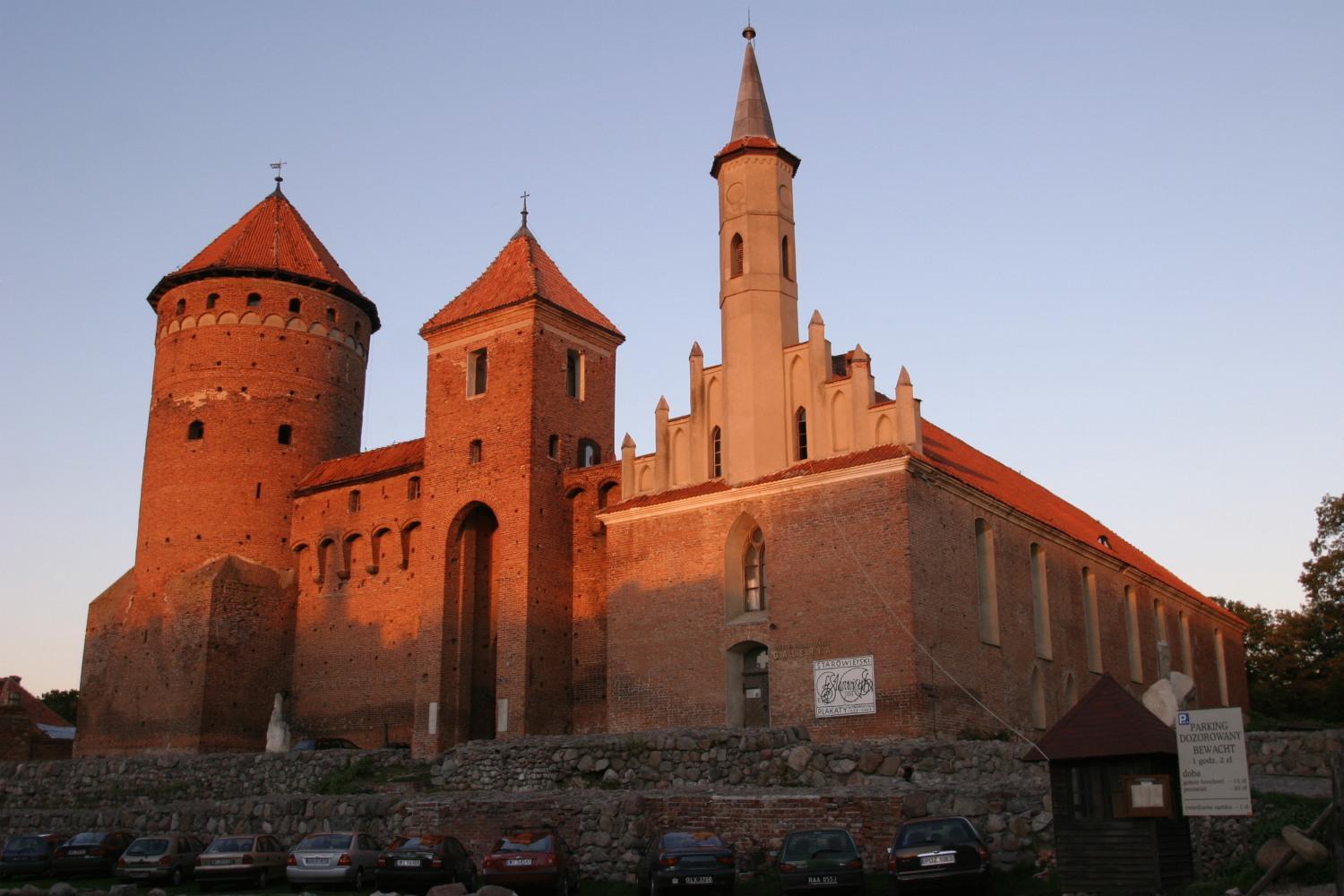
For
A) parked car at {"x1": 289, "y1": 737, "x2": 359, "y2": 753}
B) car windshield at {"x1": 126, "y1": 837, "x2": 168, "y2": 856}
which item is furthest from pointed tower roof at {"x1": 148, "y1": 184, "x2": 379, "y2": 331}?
car windshield at {"x1": 126, "y1": 837, "x2": 168, "y2": 856}

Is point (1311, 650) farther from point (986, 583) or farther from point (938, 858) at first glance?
point (938, 858)

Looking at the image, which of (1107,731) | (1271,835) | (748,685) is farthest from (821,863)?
(748,685)

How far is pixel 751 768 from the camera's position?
25.1 meters

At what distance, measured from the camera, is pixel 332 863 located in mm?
21469

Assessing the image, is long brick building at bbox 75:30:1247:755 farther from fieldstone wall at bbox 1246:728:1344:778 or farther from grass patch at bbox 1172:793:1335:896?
grass patch at bbox 1172:793:1335:896

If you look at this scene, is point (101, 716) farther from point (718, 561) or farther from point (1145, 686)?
point (1145, 686)

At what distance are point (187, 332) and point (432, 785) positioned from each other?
19694mm

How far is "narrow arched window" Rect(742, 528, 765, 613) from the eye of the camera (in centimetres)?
3089

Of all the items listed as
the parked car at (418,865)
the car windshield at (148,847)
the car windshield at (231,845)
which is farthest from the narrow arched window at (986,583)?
the car windshield at (148,847)

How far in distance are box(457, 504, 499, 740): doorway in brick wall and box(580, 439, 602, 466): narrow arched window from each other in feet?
9.37

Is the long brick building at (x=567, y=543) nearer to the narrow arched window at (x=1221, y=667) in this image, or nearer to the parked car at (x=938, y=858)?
the narrow arched window at (x=1221, y=667)

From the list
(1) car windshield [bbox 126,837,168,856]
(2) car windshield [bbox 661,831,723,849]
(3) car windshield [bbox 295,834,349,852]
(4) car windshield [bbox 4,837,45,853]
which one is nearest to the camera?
(2) car windshield [bbox 661,831,723,849]

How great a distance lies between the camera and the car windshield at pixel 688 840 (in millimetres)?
18750

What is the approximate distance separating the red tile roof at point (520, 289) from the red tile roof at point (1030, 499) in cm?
1011
